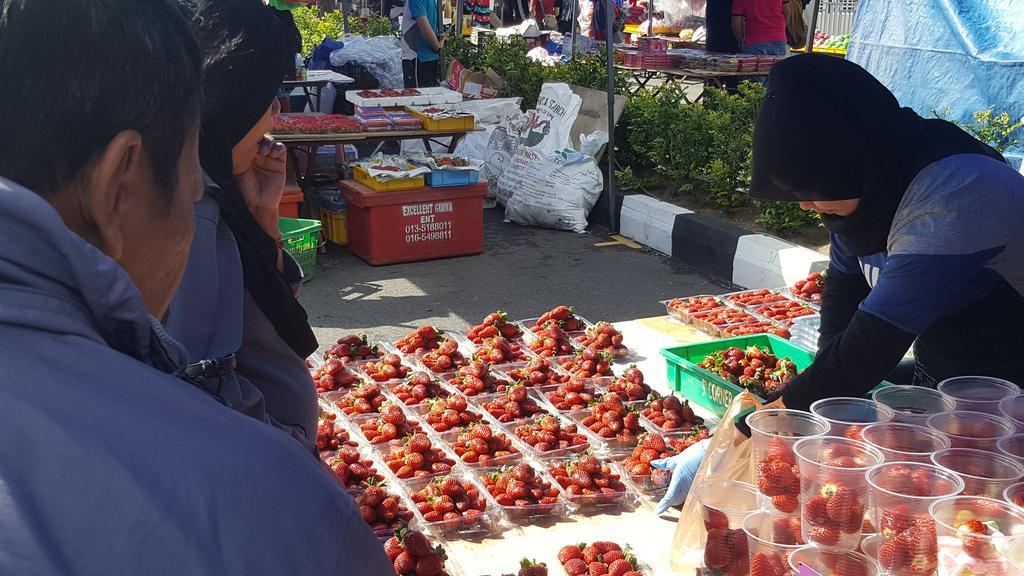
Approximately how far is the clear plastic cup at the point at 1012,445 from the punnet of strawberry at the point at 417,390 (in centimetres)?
232

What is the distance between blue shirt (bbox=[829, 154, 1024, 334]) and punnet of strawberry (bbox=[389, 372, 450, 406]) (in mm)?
2054

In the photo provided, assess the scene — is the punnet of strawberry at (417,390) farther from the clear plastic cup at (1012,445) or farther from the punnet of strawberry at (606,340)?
the clear plastic cup at (1012,445)

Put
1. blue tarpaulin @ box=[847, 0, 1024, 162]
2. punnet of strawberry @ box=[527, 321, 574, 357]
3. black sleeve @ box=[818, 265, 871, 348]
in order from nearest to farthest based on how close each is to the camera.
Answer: black sleeve @ box=[818, 265, 871, 348], punnet of strawberry @ box=[527, 321, 574, 357], blue tarpaulin @ box=[847, 0, 1024, 162]

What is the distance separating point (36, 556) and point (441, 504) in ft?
8.12

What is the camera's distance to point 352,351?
14.6 feet

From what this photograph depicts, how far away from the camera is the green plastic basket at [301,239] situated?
242 inches

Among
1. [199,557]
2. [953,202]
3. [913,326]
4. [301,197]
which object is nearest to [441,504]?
[913,326]

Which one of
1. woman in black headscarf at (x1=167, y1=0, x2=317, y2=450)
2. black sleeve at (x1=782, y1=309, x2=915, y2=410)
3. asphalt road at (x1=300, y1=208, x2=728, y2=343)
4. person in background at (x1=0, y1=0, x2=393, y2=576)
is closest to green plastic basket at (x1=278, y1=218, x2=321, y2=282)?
asphalt road at (x1=300, y1=208, x2=728, y2=343)

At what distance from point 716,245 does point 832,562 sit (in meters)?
4.90

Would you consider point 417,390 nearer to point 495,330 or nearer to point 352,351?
point 352,351

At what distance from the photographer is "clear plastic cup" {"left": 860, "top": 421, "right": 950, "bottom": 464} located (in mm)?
2170

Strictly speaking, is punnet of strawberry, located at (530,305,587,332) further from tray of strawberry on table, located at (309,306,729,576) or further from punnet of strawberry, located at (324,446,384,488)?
punnet of strawberry, located at (324,446,384,488)

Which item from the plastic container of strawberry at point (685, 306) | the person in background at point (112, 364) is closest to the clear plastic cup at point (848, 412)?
the person in background at point (112, 364)

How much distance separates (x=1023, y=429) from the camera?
223cm
